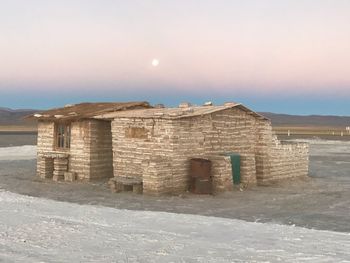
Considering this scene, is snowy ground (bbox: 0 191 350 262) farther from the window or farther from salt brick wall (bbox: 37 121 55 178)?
salt brick wall (bbox: 37 121 55 178)

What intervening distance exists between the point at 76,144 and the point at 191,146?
5.55 m

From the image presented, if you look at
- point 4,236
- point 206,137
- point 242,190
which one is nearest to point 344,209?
point 242,190

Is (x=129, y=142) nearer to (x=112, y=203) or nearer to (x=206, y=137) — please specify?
(x=206, y=137)

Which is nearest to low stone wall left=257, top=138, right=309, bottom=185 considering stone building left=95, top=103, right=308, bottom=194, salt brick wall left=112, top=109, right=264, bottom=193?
stone building left=95, top=103, right=308, bottom=194

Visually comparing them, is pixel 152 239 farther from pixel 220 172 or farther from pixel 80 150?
pixel 80 150

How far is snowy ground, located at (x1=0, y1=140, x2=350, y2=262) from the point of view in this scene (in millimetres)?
8656

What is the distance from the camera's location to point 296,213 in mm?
13828

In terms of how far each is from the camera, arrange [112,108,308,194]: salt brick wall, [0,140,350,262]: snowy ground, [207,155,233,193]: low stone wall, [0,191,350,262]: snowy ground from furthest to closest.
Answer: [207,155,233,193]: low stone wall → [112,108,308,194]: salt brick wall → [0,140,350,262]: snowy ground → [0,191,350,262]: snowy ground

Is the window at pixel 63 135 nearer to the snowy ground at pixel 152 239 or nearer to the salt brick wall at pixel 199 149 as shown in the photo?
the salt brick wall at pixel 199 149

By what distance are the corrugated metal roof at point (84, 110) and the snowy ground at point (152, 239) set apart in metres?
8.60

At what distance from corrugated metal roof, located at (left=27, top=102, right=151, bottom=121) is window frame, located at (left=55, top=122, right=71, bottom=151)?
1.53 feet

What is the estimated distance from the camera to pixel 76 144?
21422mm

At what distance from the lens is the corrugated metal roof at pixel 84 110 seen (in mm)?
21562

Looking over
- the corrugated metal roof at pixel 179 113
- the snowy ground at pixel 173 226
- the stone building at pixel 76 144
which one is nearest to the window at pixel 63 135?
the stone building at pixel 76 144
